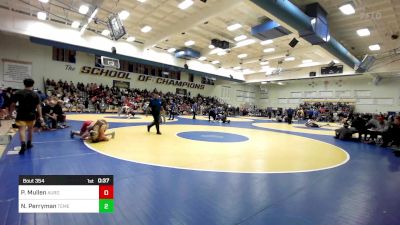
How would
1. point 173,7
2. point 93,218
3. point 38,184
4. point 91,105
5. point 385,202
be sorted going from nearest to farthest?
point 38,184 < point 93,218 < point 385,202 < point 173,7 < point 91,105

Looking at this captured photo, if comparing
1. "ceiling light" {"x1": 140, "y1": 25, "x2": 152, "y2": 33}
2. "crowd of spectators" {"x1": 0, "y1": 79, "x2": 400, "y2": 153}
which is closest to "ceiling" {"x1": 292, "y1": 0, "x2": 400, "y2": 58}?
"crowd of spectators" {"x1": 0, "y1": 79, "x2": 400, "y2": 153}

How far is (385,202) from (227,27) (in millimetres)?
13896

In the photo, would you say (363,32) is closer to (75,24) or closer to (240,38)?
(240,38)

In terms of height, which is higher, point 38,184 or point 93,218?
point 38,184

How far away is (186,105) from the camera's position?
92.3ft

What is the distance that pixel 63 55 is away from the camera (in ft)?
69.5

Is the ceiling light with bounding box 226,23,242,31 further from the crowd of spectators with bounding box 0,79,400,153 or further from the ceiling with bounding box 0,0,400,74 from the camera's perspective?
the crowd of spectators with bounding box 0,79,400,153

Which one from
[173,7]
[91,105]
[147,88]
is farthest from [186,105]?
[173,7]

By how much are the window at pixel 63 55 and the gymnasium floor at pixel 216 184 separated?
18.4 meters

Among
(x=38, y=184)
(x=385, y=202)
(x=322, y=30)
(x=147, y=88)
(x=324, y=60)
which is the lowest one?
(x=385, y=202)

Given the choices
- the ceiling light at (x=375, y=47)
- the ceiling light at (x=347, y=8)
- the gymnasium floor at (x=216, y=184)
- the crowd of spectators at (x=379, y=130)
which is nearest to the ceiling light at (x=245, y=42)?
the ceiling light at (x=347, y=8)

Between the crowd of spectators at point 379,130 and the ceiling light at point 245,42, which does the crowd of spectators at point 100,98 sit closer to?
the ceiling light at point 245,42

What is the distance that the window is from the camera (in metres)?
20.7

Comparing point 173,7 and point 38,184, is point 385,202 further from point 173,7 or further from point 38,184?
point 173,7
